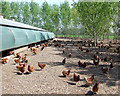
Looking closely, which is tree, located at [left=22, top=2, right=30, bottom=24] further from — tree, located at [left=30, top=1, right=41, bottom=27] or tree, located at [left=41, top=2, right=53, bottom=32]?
tree, located at [left=41, top=2, right=53, bottom=32]

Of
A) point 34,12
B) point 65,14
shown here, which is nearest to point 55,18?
point 65,14

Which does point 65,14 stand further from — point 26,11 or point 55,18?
point 26,11

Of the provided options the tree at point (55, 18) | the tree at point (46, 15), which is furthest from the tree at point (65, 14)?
the tree at point (46, 15)

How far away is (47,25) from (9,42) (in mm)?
50976

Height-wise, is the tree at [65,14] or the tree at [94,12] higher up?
the tree at [65,14]

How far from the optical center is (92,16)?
15.0m

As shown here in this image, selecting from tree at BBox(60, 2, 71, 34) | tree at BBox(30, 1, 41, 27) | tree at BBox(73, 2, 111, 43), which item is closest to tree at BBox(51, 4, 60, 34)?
tree at BBox(60, 2, 71, 34)

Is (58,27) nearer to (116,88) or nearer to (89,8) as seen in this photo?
(89,8)

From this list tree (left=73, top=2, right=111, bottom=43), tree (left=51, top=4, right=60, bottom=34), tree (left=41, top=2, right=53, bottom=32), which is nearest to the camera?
tree (left=73, top=2, right=111, bottom=43)

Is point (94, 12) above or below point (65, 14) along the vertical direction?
below

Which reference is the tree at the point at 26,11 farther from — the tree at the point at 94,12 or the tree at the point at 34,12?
the tree at the point at 94,12

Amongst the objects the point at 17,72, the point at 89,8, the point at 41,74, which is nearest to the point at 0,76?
the point at 17,72

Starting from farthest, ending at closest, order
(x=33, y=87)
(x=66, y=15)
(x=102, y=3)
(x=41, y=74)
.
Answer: (x=66, y=15), (x=102, y=3), (x=41, y=74), (x=33, y=87)

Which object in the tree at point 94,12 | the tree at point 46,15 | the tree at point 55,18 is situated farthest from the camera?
the tree at point 46,15
